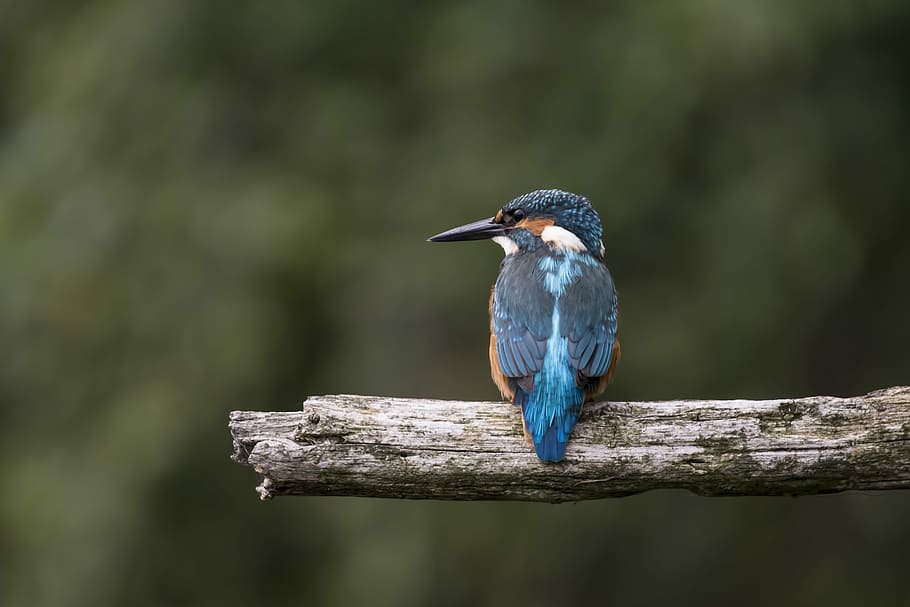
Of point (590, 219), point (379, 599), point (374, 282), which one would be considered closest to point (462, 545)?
point (379, 599)

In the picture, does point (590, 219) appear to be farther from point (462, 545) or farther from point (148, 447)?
point (148, 447)

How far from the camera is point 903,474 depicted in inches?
116

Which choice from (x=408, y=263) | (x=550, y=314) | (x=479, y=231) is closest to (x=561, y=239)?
(x=479, y=231)

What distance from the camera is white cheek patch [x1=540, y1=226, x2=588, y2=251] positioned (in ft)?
12.9

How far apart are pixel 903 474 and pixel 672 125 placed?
98.1 inches

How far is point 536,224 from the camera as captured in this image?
161 inches

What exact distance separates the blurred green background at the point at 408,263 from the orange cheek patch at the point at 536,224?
1.08 metres

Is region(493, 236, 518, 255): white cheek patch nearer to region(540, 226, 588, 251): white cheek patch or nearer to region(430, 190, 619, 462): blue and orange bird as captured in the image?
region(430, 190, 619, 462): blue and orange bird

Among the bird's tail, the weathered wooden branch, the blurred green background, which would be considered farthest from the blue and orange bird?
the blurred green background

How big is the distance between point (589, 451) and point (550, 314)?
624 mm

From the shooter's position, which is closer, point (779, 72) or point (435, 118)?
point (779, 72)

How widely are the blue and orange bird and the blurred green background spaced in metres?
1.08

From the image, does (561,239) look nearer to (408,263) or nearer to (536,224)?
(536,224)

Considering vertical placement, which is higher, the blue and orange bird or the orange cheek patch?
the orange cheek patch
